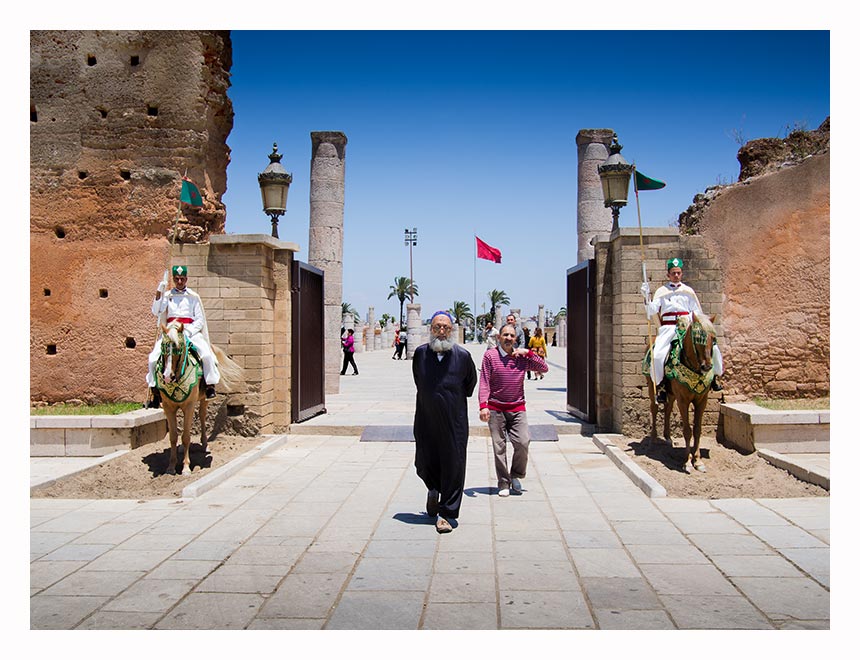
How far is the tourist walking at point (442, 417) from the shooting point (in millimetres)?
6305

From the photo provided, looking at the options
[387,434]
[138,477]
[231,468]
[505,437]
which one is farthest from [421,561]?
[387,434]

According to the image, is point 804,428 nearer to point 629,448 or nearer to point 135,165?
point 629,448

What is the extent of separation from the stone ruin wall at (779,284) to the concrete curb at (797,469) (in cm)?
220

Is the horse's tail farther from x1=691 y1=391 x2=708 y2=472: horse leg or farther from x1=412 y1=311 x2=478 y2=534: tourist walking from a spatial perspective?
x1=691 y1=391 x2=708 y2=472: horse leg

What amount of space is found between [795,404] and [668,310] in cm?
255

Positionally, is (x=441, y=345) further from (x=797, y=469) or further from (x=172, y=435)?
(x=797, y=469)

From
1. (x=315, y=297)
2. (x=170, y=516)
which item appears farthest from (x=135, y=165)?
(x=170, y=516)

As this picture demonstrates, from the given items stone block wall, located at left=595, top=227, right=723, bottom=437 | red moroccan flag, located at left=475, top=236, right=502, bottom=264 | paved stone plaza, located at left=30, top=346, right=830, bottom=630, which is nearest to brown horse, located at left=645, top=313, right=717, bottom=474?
paved stone plaza, located at left=30, top=346, right=830, bottom=630

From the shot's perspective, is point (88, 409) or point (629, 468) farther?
point (88, 409)

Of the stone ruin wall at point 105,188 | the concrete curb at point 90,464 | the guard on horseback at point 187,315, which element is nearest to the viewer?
the concrete curb at point 90,464

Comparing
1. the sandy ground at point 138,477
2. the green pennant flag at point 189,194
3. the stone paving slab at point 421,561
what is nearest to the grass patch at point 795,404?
the stone paving slab at point 421,561

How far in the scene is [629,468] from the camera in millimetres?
8445

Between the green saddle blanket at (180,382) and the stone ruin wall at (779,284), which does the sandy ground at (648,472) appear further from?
the stone ruin wall at (779,284)

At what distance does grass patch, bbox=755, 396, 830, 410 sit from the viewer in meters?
9.77
